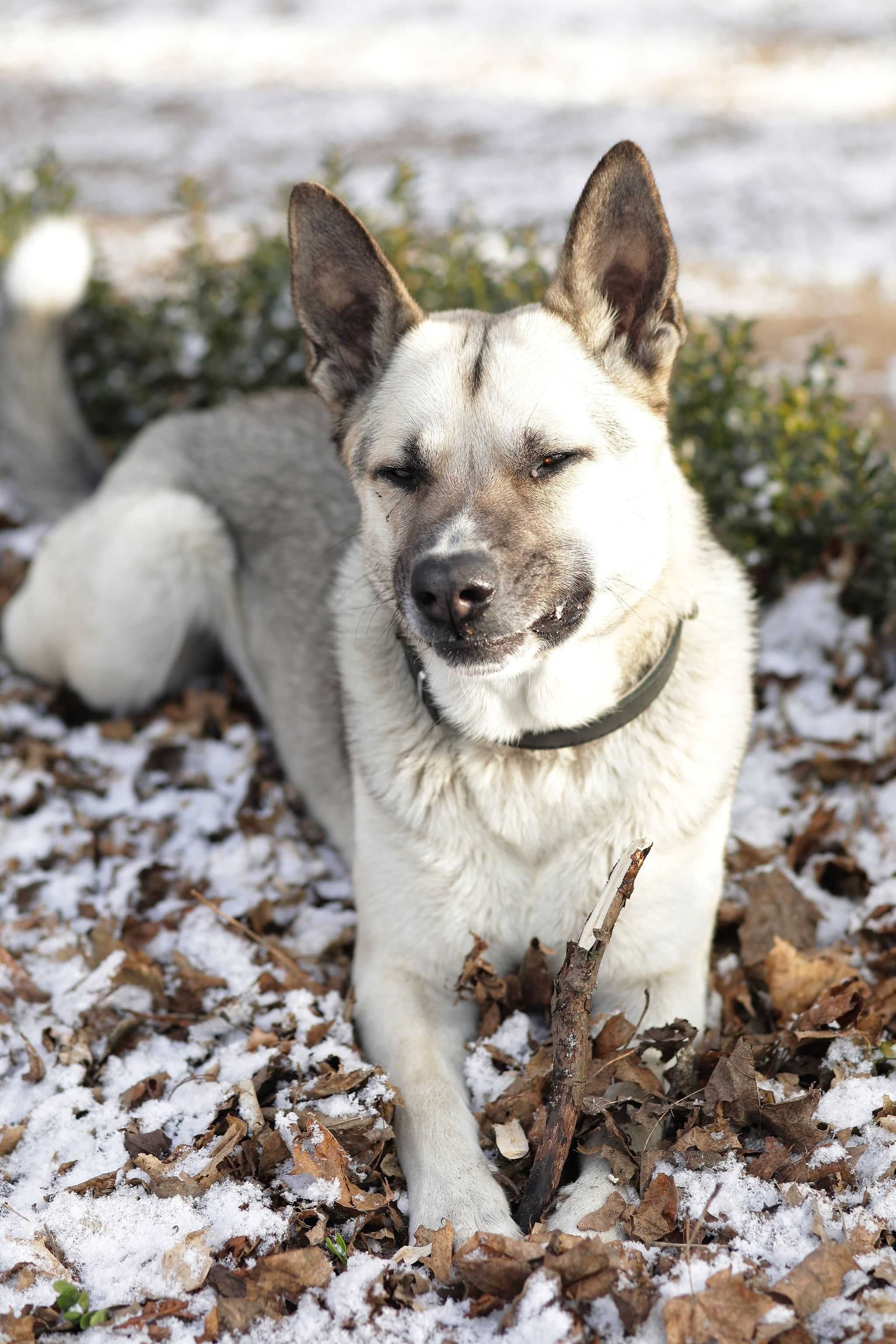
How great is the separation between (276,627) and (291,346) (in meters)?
1.79

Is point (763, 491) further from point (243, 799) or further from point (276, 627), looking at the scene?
point (243, 799)

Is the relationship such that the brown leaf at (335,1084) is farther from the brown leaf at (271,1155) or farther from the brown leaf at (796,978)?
the brown leaf at (796,978)

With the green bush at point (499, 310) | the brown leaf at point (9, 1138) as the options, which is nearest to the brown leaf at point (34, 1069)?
the brown leaf at point (9, 1138)

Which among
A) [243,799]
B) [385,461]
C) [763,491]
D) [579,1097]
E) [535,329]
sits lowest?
[243,799]

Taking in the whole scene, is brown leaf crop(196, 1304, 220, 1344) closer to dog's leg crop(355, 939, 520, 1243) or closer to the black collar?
dog's leg crop(355, 939, 520, 1243)

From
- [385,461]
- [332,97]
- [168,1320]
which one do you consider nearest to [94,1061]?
[168,1320]

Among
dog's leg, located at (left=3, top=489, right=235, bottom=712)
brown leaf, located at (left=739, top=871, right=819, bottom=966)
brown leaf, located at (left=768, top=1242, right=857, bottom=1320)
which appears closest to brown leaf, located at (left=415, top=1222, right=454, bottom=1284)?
brown leaf, located at (left=768, top=1242, right=857, bottom=1320)

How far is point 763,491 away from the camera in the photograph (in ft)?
14.3

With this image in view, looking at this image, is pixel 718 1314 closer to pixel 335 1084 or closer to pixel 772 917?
pixel 335 1084

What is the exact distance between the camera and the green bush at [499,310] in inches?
169

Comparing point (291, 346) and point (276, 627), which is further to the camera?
point (291, 346)

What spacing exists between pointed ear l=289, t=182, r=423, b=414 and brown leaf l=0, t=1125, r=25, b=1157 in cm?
199

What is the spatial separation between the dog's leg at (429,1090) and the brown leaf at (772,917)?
2.73 ft

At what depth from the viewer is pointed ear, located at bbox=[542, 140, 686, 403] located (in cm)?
260
